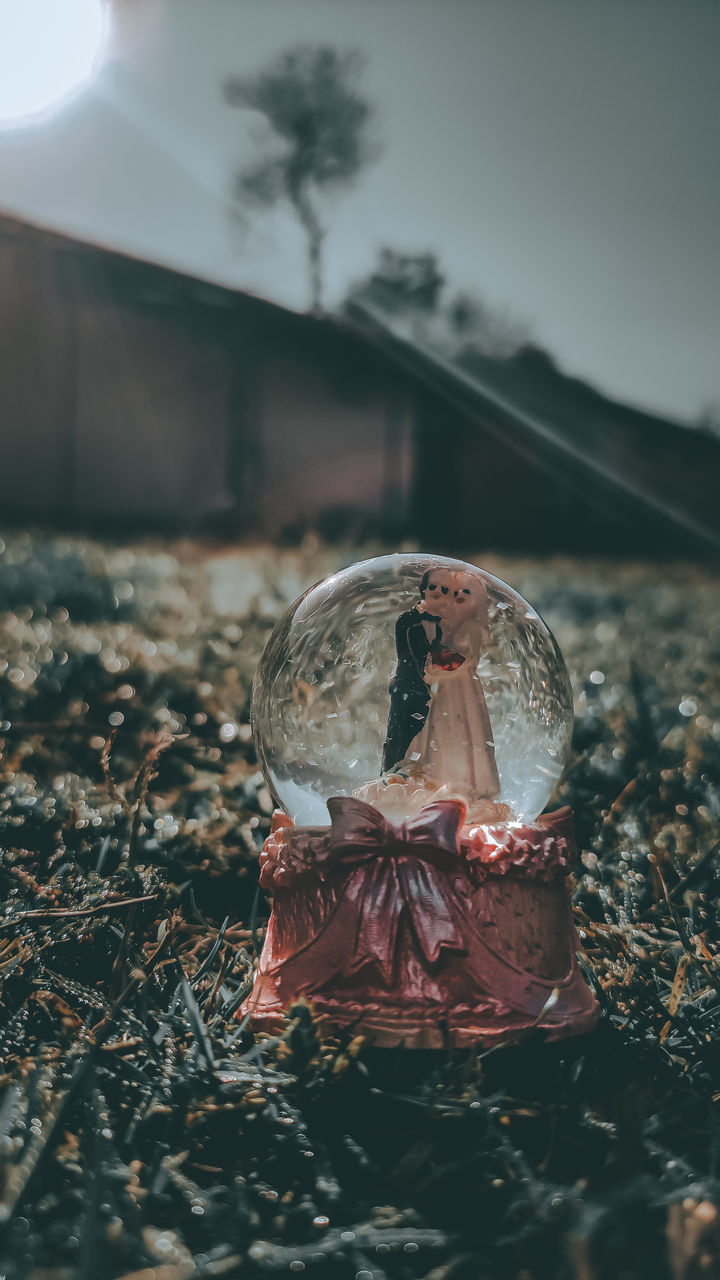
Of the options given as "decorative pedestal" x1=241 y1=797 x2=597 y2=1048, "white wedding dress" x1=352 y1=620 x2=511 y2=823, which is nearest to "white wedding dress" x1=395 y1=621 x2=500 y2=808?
"white wedding dress" x1=352 y1=620 x2=511 y2=823

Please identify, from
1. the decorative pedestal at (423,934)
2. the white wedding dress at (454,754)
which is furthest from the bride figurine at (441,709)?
the decorative pedestal at (423,934)

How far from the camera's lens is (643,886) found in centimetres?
223

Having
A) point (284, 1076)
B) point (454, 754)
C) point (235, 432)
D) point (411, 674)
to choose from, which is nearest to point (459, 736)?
point (454, 754)

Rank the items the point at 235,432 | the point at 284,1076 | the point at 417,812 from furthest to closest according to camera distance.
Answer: the point at 235,432 → the point at 417,812 → the point at 284,1076

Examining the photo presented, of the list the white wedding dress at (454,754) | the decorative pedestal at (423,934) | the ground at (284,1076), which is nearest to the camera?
the ground at (284,1076)

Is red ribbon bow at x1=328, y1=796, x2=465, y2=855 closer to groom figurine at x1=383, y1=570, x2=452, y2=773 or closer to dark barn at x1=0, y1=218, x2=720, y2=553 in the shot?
groom figurine at x1=383, y1=570, x2=452, y2=773

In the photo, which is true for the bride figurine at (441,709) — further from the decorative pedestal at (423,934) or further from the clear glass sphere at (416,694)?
the decorative pedestal at (423,934)

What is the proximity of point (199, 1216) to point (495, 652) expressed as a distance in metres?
1.11

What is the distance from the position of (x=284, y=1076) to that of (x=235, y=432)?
6341 mm

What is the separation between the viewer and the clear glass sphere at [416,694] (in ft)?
6.33

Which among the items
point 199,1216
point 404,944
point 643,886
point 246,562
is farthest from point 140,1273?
point 246,562

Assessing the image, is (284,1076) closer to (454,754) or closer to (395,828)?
(395,828)

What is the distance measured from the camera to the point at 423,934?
1.65m

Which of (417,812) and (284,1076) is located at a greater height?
(417,812)
